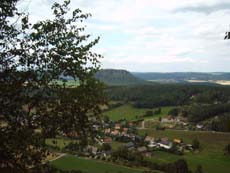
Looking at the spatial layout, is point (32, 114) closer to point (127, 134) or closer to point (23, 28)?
point (23, 28)

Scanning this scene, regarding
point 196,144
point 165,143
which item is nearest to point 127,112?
point 165,143

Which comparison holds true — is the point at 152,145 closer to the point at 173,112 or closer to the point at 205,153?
the point at 205,153

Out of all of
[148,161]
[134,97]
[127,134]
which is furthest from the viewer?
[134,97]

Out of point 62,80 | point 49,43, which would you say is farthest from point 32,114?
point 49,43

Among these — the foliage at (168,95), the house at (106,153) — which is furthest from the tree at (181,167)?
the foliage at (168,95)

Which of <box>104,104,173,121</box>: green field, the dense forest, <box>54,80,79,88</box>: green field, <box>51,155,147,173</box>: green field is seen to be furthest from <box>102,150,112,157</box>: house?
<box>54,80,79,88</box>: green field

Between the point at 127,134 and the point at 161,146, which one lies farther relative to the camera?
the point at 127,134
